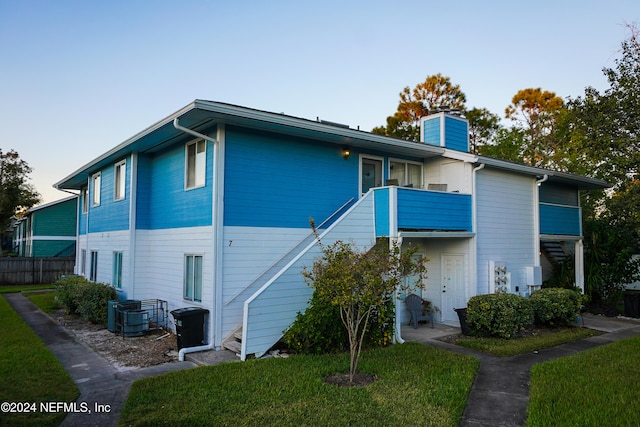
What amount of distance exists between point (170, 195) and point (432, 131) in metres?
9.00

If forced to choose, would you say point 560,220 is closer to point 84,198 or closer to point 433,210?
point 433,210

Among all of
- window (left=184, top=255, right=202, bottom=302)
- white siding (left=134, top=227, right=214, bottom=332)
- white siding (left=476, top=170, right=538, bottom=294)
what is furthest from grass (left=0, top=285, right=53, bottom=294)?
white siding (left=476, top=170, right=538, bottom=294)

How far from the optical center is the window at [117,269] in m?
14.0

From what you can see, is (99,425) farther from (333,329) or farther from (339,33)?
(339,33)

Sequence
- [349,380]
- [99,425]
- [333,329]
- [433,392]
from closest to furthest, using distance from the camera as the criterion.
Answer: [99,425]
[433,392]
[349,380]
[333,329]

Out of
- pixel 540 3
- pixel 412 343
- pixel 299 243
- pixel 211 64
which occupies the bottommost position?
pixel 412 343

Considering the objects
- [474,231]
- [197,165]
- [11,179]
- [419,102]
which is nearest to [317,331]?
[197,165]

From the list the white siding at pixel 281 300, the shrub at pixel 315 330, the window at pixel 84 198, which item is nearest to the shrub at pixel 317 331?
the shrub at pixel 315 330

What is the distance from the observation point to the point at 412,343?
33.2ft

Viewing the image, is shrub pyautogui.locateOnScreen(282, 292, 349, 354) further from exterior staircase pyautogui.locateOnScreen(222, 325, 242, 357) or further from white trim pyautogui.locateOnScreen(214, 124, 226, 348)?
white trim pyautogui.locateOnScreen(214, 124, 226, 348)

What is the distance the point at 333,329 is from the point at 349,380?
197 centimetres

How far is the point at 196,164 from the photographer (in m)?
10.9

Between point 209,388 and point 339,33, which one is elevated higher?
point 339,33

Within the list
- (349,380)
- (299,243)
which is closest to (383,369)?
(349,380)
